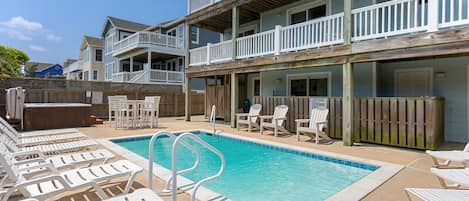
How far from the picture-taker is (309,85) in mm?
11047

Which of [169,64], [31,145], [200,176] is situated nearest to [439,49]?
[200,176]

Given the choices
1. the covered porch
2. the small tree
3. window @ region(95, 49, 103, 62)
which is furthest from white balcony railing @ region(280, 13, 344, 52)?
the small tree

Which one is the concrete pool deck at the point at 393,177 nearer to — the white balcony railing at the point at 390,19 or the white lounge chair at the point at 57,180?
the white lounge chair at the point at 57,180

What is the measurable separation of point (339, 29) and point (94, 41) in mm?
29844

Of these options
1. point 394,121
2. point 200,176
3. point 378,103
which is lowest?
point 200,176

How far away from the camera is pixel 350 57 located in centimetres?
730

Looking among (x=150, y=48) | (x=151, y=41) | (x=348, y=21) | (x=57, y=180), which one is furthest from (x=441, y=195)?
(x=151, y=41)

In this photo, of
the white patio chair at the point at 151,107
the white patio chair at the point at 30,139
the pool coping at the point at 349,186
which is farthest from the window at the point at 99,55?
the white patio chair at the point at 30,139

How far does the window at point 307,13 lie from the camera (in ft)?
34.3

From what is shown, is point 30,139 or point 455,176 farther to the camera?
point 30,139

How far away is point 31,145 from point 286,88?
9.39m

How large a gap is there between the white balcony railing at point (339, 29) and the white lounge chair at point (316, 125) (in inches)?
84.2

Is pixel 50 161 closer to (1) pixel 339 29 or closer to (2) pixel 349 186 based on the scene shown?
(2) pixel 349 186

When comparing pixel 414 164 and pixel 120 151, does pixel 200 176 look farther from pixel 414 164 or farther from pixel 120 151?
pixel 414 164
